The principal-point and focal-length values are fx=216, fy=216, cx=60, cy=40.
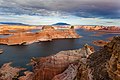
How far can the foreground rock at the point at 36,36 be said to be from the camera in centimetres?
9606

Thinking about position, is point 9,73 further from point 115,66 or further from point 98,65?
point 115,66

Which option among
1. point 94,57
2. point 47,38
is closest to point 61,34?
point 47,38

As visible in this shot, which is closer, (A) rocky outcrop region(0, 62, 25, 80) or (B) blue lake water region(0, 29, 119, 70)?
(A) rocky outcrop region(0, 62, 25, 80)

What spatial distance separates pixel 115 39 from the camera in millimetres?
12359

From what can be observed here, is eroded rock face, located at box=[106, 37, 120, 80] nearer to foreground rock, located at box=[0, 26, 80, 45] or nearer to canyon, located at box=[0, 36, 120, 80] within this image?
canyon, located at box=[0, 36, 120, 80]

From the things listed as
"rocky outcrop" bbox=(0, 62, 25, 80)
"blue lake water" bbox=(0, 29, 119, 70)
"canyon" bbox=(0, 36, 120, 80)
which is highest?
"canyon" bbox=(0, 36, 120, 80)

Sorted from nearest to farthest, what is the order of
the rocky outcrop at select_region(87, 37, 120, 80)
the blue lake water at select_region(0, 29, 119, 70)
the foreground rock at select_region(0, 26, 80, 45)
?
the rocky outcrop at select_region(87, 37, 120, 80)
the blue lake water at select_region(0, 29, 119, 70)
the foreground rock at select_region(0, 26, 80, 45)

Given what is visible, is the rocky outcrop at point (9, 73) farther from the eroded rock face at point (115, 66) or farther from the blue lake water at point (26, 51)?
the eroded rock face at point (115, 66)

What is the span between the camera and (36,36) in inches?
4213

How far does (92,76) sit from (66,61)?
511 inches

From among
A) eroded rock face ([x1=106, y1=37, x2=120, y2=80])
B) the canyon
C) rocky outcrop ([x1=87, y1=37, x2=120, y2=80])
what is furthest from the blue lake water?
eroded rock face ([x1=106, y1=37, x2=120, y2=80])

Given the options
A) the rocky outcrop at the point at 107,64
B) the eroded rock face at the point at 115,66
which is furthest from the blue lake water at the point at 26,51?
the eroded rock face at the point at 115,66

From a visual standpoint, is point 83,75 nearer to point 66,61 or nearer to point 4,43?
point 66,61

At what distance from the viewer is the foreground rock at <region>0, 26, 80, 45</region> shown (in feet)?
315
